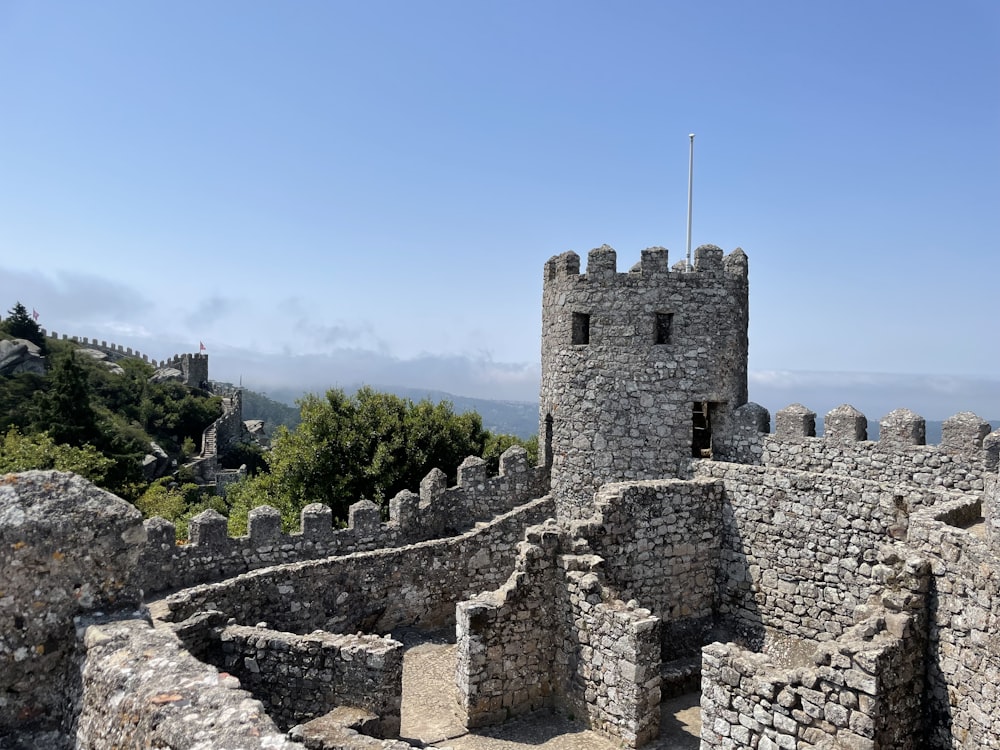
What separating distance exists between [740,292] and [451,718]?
9127 mm

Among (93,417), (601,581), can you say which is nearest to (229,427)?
(93,417)

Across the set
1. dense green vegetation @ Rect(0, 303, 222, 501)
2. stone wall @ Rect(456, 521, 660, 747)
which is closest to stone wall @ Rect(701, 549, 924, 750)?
stone wall @ Rect(456, 521, 660, 747)

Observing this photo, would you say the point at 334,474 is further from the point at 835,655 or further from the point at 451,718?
the point at 835,655

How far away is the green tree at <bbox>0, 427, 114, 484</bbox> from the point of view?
21.4 meters

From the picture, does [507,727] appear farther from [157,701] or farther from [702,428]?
[702,428]

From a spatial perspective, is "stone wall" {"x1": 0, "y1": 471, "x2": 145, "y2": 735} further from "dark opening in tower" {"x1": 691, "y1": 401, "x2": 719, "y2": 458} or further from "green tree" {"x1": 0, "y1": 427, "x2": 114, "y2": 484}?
"green tree" {"x1": 0, "y1": 427, "x2": 114, "y2": 484}

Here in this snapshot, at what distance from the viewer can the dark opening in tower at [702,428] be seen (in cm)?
1380

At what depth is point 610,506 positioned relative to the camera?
10.3 metres

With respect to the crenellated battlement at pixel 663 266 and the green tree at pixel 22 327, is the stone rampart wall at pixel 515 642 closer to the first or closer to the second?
the crenellated battlement at pixel 663 266

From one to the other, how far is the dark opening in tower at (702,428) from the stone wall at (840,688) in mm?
6267

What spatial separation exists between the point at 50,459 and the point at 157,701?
2228 centimetres

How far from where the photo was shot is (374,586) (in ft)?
39.3

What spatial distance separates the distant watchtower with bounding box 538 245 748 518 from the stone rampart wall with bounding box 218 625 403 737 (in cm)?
683

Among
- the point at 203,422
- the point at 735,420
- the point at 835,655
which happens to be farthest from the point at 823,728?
the point at 203,422
